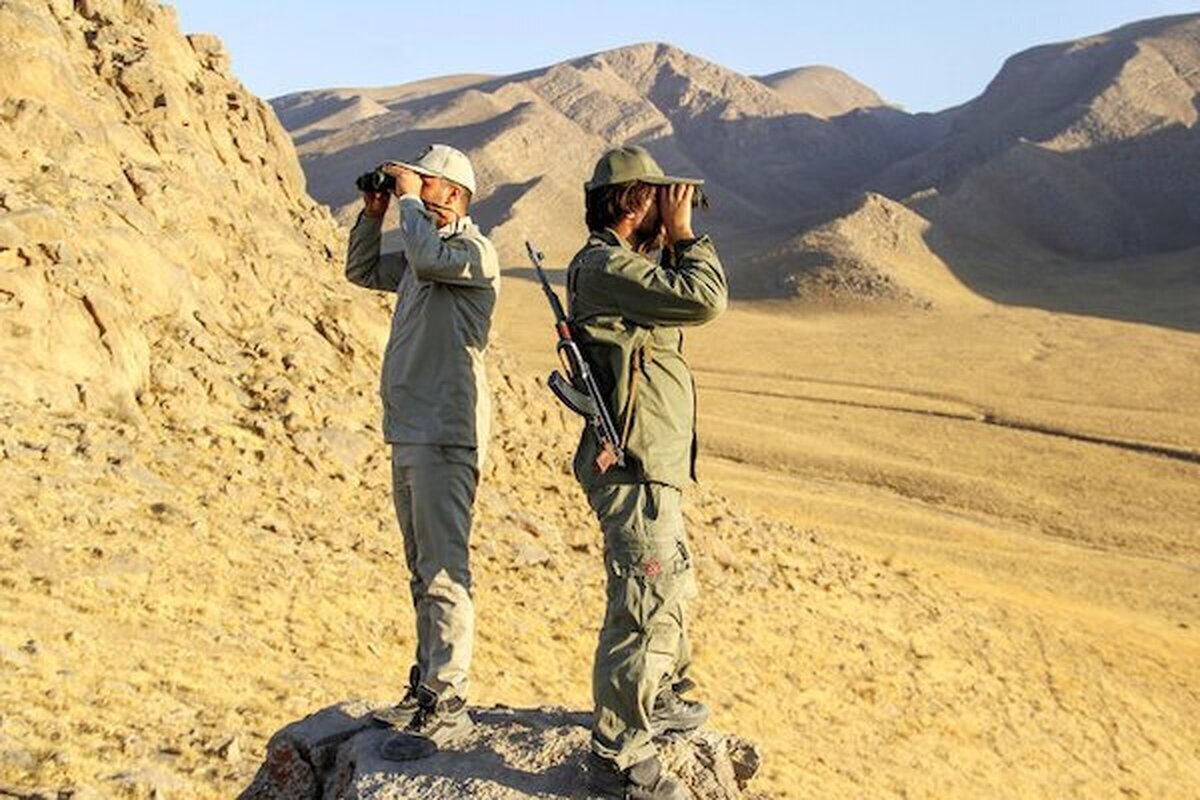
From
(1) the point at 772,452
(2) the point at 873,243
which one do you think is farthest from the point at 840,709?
(2) the point at 873,243

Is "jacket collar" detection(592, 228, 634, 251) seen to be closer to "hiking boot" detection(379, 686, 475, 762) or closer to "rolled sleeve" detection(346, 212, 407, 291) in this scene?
"rolled sleeve" detection(346, 212, 407, 291)

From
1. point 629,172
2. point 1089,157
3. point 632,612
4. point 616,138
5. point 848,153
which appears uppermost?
point 616,138

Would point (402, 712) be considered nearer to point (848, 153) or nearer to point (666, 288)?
point (666, 288)

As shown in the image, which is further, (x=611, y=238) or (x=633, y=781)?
(x=611, y=238)

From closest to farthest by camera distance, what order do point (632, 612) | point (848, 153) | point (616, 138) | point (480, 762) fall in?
point (632, 612) < point (480, 762) < point (616, 138) < point (848, 153)

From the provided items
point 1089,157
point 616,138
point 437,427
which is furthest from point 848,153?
point 437,427

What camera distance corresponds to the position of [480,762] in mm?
4016

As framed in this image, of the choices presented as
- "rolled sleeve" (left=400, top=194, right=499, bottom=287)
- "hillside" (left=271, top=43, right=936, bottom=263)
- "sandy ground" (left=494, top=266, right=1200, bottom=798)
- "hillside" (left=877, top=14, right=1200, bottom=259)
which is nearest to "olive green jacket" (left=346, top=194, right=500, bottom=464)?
"rolled sleeve" (left=400, top=194, right=499, bottom=287)

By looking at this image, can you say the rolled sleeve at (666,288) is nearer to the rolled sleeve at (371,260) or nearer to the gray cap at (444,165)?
the gray cap at (444,165)

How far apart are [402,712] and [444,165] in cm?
214

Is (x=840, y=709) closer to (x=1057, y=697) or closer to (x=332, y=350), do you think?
(x=1057, y=697)

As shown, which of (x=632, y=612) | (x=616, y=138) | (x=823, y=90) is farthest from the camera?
(x=823, y=90)

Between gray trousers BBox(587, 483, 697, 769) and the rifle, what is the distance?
13cm

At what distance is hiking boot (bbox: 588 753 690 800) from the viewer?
3.78 metres
